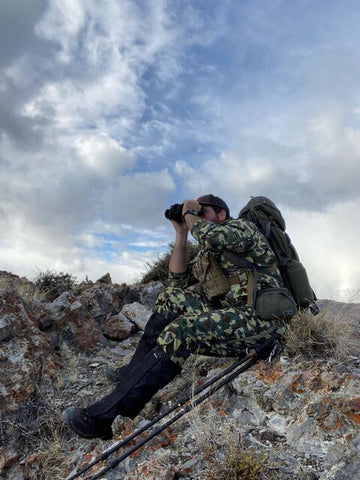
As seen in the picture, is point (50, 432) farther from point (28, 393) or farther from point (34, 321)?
point (34, 321)

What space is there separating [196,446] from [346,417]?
1254 millimetres

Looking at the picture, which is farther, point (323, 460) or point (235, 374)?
point (235, 374)

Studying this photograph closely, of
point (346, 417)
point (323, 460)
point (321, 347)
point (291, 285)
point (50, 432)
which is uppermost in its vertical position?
point (291, 285)

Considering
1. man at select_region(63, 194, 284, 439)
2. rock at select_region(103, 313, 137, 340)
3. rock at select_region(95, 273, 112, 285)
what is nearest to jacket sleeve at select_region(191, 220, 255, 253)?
man at select_region(63, 194, 284, 439)

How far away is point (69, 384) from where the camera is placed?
6.19 meters

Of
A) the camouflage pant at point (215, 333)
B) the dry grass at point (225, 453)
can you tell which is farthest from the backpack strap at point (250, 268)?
the dry grass at point (225, 453)

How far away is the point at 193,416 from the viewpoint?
3822 mm

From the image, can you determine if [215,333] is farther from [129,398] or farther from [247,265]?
[129,398]

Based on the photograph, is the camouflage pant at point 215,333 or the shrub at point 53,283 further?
the shrub at point 53,283

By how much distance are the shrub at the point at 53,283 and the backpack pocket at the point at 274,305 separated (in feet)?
22.6

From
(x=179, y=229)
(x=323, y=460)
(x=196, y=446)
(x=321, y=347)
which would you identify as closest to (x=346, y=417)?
(x=323, y=460)

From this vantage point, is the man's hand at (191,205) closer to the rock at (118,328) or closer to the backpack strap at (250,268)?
the backpack strap at (250,268)

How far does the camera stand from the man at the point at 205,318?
4.20 m

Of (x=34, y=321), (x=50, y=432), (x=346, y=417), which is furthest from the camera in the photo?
(x=34, y=321)
